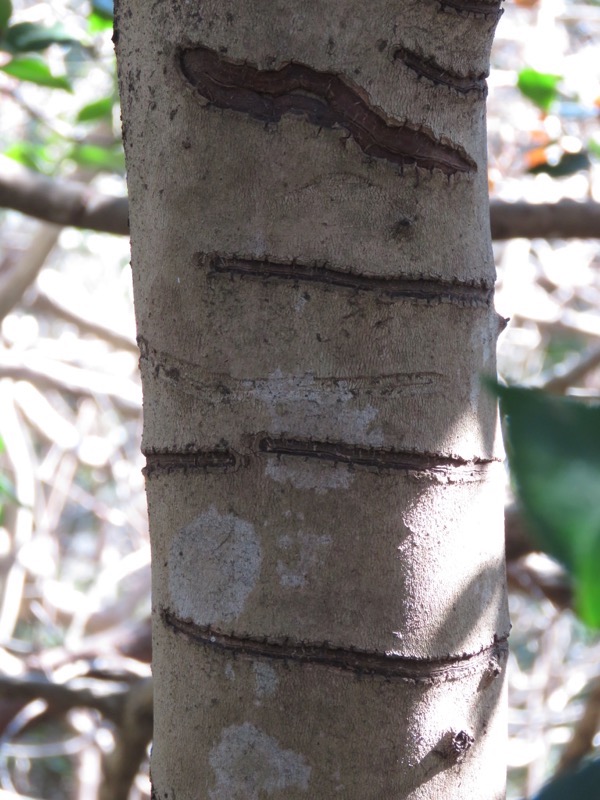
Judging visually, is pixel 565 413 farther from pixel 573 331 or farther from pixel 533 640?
pixel 533 640

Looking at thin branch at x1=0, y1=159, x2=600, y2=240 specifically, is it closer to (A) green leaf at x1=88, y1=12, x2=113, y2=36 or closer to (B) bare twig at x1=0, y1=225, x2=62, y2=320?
(A) green leaf at x1=88, y1=12, x2=113, y2=36

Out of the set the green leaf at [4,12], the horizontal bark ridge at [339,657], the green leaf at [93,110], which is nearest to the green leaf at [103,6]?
the green leaf at [4,12]

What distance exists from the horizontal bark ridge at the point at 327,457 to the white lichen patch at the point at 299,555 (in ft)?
0.12

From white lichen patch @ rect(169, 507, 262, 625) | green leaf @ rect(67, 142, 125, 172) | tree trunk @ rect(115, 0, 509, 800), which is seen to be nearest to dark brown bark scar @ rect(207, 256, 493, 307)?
tree trunk @ rect(115, 0, 509, 800)

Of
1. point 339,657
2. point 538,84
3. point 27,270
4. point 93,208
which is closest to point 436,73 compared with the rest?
point 339,657

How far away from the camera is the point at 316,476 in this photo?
0.40 meters

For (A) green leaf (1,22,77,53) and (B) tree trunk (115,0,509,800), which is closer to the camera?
(B) tree trunk (115,0,509,800)

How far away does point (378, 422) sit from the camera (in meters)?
0.40

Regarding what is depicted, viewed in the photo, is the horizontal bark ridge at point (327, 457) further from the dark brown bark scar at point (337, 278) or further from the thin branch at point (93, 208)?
the thin branch at point (93, 208)

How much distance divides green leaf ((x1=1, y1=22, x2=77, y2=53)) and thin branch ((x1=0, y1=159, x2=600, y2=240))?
0.48 ft

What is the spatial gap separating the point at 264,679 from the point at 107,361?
2.83 metres

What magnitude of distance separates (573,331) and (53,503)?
6.05 feet

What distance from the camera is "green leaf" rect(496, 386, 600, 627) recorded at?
0.16 meters

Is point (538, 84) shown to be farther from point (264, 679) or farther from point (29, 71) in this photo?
point (264, 679)
